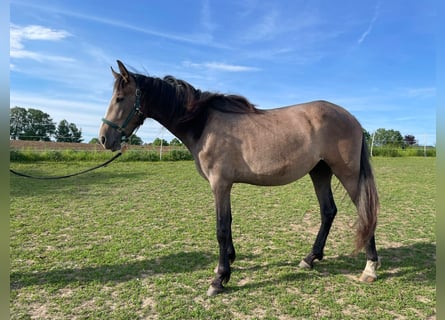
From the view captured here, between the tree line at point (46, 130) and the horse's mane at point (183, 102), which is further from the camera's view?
the tree line at point (46, 130)

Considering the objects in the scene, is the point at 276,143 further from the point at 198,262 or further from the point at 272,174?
the point at 198,262

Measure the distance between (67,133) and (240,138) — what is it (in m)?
19.3

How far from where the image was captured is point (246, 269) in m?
3.39

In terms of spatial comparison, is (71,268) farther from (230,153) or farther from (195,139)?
(230,153)

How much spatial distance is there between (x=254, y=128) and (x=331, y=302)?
6.48ft

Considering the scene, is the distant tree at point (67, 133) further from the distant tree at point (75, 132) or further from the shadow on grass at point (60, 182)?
the shadow on grass at point (60, 182)

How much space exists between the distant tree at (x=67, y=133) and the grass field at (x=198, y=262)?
12326mm

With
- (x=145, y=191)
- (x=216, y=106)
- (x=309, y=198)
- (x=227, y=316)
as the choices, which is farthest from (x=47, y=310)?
(x=309, y=198)

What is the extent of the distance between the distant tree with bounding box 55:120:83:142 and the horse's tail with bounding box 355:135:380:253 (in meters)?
19.2

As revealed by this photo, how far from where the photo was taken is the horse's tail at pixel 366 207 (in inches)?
122

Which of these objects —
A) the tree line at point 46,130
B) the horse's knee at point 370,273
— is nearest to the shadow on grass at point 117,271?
the horse's knee at point 370,273

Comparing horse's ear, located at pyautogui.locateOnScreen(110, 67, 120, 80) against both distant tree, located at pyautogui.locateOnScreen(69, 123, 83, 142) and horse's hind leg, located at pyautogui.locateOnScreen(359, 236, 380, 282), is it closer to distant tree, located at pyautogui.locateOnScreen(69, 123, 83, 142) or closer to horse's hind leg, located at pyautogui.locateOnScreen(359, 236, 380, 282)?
horse's hind leg, located at pyautogui.locateOnScreen(359, 236, 380, 282)

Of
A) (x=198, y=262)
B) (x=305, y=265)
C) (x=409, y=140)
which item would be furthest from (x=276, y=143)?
(x=409, y=140)

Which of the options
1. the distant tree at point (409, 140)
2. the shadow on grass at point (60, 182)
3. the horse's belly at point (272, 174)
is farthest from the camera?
the distant tree at point (409, 140)
